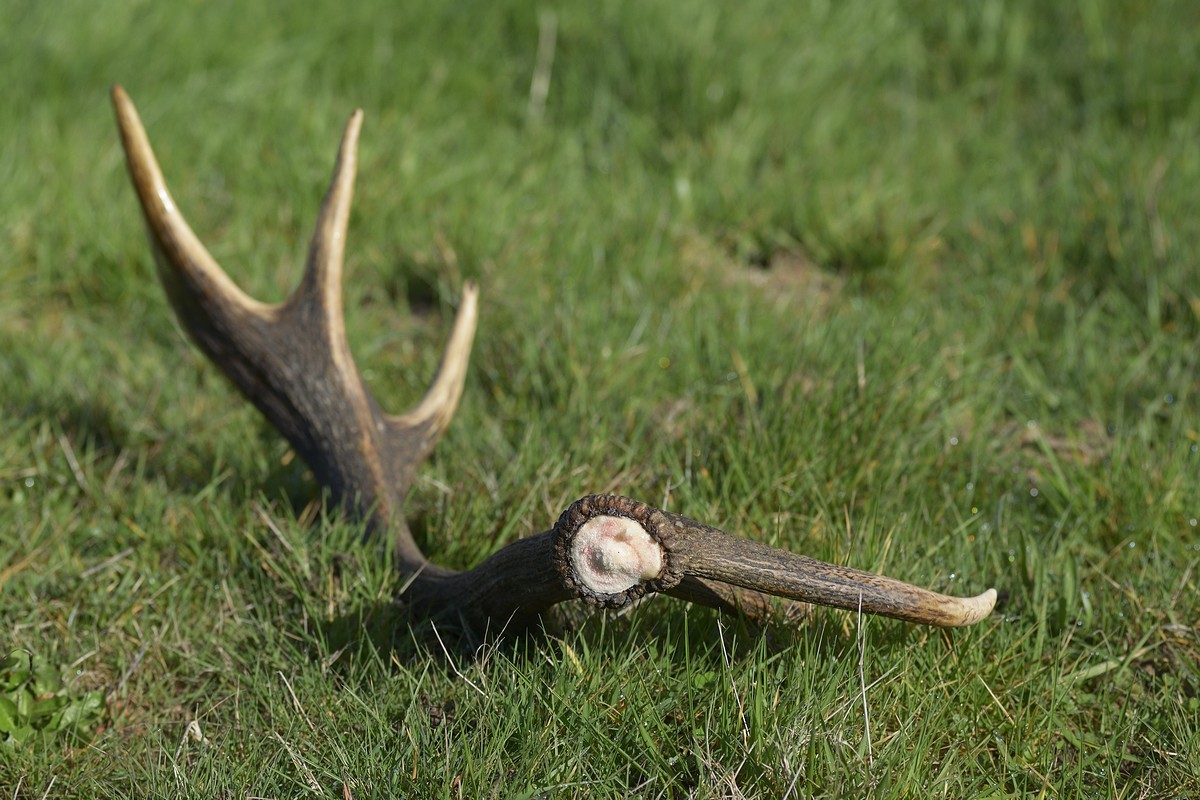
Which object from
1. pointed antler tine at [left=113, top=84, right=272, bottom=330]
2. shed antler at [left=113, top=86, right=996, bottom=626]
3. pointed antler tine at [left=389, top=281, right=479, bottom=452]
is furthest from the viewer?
pointed antler tine at [left=389, top=281, right=479, bottom=452]

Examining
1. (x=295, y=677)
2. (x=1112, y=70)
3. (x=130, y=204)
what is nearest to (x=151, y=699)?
(x=295, y=677)

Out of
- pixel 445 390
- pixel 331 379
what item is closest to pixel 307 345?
pixel 331 379

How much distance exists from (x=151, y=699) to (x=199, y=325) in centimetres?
83

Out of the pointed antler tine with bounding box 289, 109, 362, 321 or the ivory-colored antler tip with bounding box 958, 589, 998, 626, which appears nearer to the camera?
the ivory-colored antler tip with bounding box 958, 589, 998, 626

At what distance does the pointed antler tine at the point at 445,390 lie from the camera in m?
2.87

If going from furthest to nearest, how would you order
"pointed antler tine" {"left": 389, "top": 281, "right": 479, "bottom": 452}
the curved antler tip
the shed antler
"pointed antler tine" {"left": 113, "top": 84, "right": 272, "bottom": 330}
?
"pointed antler tine" {"left": 389, "top": 281, "right": 479, "bottom": 452} → "pointed antler tine" {"left": 113, "top": 84, "right": 272, "bottom": 330} → the shed antler → the curved antler tip

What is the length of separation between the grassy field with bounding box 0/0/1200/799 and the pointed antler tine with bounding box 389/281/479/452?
141 millimetres

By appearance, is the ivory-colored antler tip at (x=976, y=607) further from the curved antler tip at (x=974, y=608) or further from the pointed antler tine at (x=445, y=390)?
the pointed antler tine at (x=445, y=390)

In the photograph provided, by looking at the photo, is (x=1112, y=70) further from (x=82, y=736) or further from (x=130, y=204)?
(x=82, y=736)

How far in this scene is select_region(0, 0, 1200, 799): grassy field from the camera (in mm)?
2262

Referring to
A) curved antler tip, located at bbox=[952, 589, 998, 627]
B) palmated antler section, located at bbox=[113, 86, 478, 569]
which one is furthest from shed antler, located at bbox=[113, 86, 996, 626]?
curved antler tip, located at bbox=[952, 589, 998, 627]

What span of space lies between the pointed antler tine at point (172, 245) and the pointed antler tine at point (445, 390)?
1.31ft

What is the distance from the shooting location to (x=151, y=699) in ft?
8.21

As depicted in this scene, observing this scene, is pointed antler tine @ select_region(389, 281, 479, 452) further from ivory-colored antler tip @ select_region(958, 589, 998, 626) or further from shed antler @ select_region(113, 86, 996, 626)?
ivory-colored antler tip @ select_region(958, 589, 998, 626)
